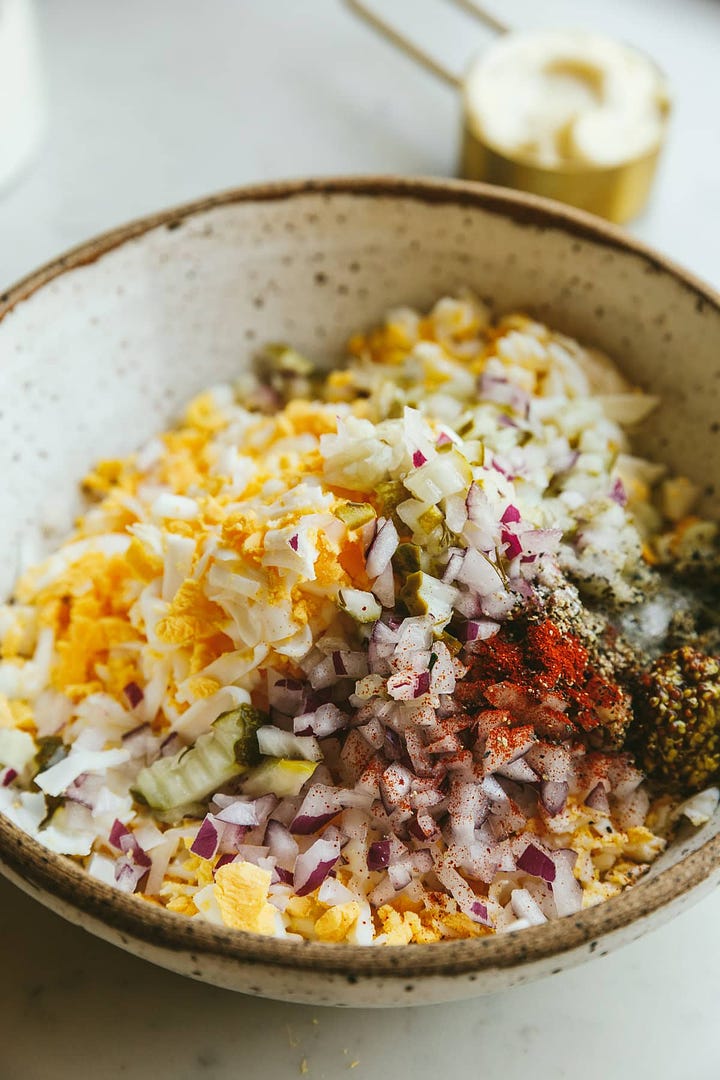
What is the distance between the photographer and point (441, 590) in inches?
46.4

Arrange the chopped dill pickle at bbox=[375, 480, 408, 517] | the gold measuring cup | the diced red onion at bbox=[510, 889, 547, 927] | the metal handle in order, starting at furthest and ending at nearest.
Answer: the metal handle
the gold measuring cup
the chopped dill pickle at bbox=[375, 480, 408, 517]
the diced red onion at bbox=[510, 889, 547, 927]

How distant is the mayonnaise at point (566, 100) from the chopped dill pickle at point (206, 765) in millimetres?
1194

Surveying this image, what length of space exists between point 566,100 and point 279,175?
594 mm

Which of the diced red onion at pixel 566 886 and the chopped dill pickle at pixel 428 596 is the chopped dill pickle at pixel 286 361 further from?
the diced red onion at pixel 566 886

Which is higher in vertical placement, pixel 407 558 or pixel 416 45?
pixel 416 45

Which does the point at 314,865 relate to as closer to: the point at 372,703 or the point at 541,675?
the point at 372,703

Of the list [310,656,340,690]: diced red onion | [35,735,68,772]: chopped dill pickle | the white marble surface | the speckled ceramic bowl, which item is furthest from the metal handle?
[35,735,68,772]: chopped dill pickle

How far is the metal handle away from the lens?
218 cm

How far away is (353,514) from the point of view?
1206 mm

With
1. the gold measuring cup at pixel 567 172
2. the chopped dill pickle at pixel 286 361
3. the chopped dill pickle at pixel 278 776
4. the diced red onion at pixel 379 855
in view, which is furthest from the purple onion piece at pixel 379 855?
the gold measuring cup at pixel 567 172

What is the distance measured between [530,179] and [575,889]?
127cm

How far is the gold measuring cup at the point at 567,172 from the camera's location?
1907mm

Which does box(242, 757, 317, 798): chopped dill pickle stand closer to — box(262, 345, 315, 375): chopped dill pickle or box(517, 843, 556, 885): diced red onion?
box(517, 843, 556, 885): diced red onion

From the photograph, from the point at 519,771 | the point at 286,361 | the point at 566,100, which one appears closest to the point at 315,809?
the point at 519,771
